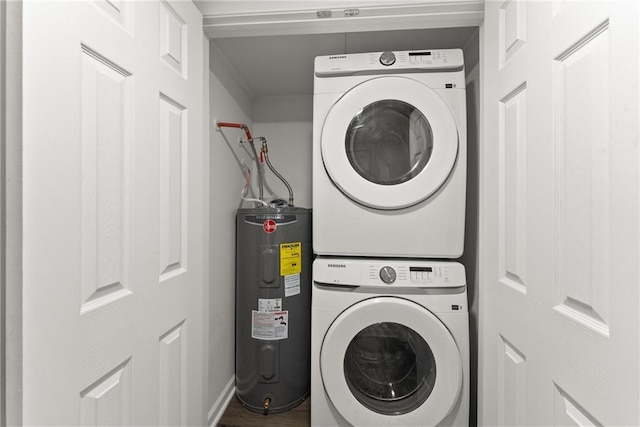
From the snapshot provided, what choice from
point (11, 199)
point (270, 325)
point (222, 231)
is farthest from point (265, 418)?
point (11, 199)

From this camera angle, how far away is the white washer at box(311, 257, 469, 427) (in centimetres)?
113

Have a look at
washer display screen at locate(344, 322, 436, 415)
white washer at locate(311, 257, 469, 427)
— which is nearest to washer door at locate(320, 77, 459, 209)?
white washer at locate(311, 257, 469, 427)

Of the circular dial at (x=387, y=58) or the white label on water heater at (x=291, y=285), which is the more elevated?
the circular dial at (x=387, y=58)

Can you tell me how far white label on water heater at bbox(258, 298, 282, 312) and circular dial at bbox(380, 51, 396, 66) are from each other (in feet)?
4.04

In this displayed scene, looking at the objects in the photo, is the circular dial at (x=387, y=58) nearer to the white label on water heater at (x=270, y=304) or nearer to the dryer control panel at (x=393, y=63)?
the dryer control panel at (x=393, y=63)

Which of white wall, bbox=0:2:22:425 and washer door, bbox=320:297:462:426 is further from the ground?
white wall, bbox=0:2:22:425

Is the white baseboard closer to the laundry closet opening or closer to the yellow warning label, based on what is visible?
the laundry closet opening

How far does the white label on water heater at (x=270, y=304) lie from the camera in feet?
4.60

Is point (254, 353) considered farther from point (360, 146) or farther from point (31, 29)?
point (31, 29)

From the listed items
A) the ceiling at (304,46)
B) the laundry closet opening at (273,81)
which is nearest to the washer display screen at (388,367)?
the laundry closet opening at (273,81)

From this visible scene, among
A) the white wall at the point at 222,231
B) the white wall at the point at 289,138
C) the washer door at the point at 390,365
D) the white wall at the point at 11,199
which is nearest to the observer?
the white wall at the point at 11,199

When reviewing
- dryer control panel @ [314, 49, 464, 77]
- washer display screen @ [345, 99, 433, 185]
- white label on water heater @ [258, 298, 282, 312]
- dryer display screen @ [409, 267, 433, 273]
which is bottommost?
white label on water heater @ [258, 298, 282, 312]

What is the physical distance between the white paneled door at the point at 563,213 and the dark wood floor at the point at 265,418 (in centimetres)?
87

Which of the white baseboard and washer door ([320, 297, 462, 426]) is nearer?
washer door ([320, 297, 462, 426])
